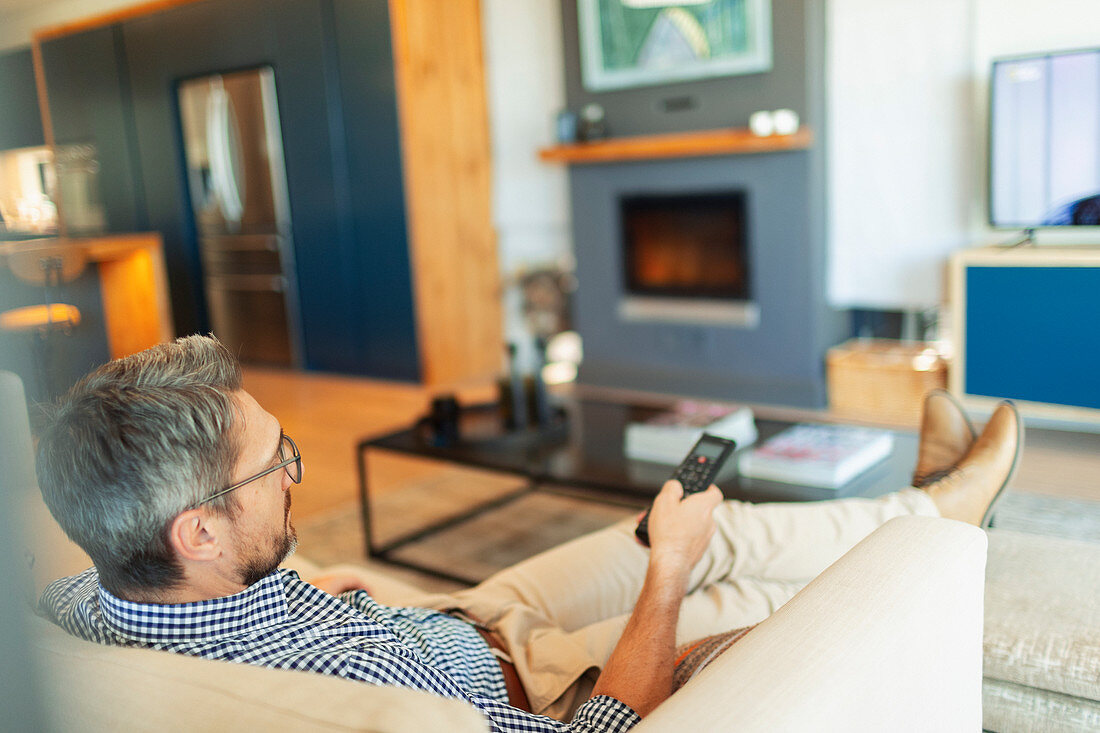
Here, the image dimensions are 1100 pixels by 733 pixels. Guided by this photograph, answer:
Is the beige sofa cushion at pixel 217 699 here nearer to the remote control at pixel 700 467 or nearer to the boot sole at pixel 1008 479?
the remote control at pixel 700 467

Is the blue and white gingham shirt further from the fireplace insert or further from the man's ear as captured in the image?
the fireplace insert

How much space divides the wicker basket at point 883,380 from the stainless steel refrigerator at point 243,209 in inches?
111

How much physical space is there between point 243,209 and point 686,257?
2.40 metres

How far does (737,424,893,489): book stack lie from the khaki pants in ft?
1.76

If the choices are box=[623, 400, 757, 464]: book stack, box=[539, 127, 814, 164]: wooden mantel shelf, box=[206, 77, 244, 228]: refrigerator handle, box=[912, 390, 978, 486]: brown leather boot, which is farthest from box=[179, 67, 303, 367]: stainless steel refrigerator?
box=[912, 390, 978, 486]: brown leather boot

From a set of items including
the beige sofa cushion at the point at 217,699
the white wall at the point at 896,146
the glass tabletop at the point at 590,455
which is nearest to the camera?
the beige sofa cushion at the point at 217,699

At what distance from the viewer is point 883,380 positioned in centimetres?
359

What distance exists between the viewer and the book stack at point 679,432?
89.5 inches

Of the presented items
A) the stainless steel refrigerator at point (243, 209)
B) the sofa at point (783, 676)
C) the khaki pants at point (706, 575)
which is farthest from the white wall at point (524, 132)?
the sofa at point (783, 676)

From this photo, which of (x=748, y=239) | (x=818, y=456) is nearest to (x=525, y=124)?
(x=748, y=239)

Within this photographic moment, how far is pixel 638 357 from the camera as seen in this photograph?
14.2 ft

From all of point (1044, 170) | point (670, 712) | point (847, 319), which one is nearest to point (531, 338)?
point (847, 319)

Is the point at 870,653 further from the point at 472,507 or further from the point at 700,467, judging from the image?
the point at 472,507

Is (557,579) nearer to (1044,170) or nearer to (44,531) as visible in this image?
(44,531)
